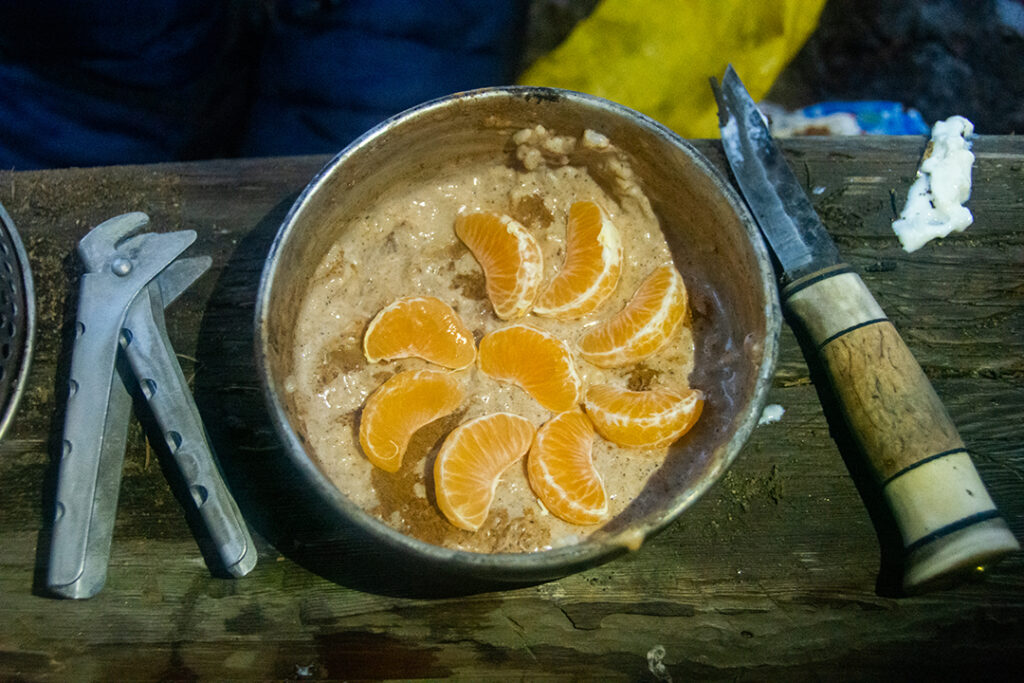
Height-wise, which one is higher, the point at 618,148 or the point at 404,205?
the point at 618,148

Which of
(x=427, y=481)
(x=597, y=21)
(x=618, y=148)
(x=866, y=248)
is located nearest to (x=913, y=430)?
(x=866, y=248)

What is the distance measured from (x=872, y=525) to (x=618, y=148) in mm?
937

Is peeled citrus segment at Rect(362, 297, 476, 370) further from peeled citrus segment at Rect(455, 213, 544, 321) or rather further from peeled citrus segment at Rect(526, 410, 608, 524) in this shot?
peeled citrus segment at Rect(526, 410, 608, 524)

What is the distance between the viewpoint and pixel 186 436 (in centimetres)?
132

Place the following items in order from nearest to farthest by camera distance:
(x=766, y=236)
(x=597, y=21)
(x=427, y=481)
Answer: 1. (x=427, y=481)
2. (x=766, y=236)
3. (x=597, y=21)

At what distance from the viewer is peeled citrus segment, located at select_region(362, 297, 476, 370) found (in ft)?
4.56

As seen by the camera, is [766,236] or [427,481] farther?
[766,236]

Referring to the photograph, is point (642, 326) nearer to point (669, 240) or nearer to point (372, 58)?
point (669, 240)

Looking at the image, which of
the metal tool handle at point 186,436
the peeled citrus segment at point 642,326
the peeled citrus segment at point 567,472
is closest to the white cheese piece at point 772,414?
the peeled citrus segment at point 642,326

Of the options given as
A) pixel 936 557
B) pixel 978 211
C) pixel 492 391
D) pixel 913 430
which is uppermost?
pixel 978 211

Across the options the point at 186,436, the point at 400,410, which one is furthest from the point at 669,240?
the point at 186,436

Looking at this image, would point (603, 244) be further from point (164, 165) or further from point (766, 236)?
→ point (164, 165)

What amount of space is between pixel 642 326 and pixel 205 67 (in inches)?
68.3

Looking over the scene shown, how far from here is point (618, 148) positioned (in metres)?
1.43
